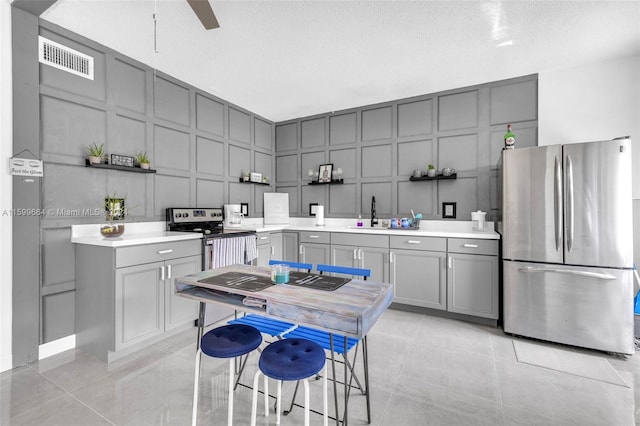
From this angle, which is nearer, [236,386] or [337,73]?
[236,386]

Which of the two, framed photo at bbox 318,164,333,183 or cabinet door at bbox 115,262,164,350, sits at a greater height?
framed photo at bbox 318,164,333,183

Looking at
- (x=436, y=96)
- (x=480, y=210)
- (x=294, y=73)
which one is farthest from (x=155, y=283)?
(x=436, y=96)

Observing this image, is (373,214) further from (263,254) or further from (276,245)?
(263,254)

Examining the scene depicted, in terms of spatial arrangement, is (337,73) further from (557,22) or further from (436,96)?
(557,22)

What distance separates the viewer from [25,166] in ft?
7.73

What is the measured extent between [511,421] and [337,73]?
351cm

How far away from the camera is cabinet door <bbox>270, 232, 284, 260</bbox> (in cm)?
423

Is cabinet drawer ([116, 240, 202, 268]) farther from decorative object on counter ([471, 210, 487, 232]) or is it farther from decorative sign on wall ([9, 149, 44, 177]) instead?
decorative object on counter ([471, 210, 487, 232])

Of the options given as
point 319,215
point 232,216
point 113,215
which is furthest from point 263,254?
point 113,215

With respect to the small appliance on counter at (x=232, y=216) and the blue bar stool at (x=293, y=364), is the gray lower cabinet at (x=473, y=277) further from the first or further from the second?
the small appliance on counter at (x=232, y=216)

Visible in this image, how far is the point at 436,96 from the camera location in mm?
3939

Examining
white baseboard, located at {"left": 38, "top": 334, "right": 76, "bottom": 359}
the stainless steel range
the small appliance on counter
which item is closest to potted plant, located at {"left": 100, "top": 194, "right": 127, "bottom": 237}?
the stainless steel range

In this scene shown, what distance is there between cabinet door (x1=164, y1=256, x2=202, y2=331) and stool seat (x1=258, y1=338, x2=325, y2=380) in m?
1.67

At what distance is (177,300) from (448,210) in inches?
135
